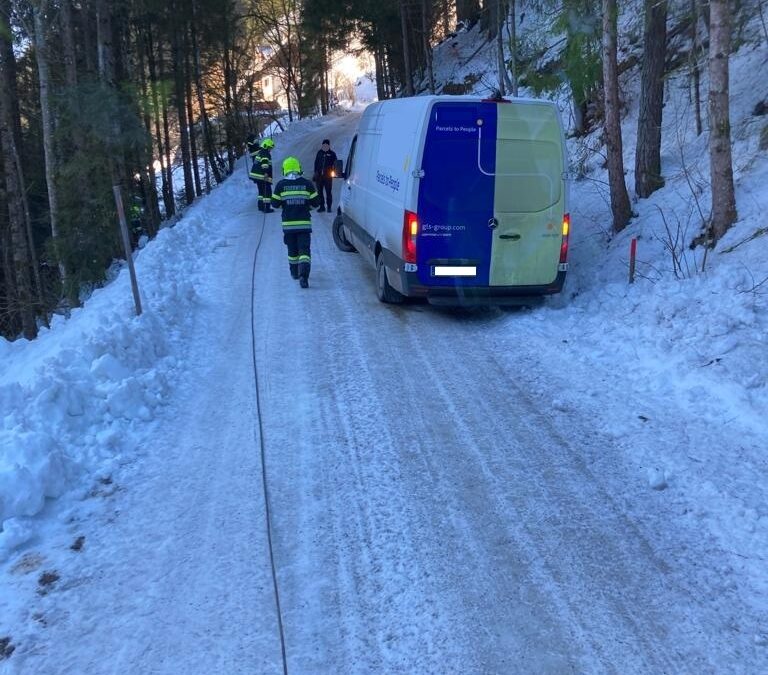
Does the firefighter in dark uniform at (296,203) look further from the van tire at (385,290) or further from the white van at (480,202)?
the white van at (480,202)

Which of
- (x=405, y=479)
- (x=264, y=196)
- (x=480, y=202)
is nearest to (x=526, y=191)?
(x=480, y=202)

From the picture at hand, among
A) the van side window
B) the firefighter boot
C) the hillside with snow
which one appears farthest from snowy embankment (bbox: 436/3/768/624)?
the van side window

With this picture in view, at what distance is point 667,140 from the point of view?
12.1 m

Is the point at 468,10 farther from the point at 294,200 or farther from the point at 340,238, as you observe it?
the point at 294,200

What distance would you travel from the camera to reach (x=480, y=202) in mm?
A: 7609

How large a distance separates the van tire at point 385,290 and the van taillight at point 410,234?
0.93 m

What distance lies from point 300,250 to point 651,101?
5.62 m

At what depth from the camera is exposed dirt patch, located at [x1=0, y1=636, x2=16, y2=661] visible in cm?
306

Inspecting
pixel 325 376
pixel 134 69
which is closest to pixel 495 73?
pixel 134 69

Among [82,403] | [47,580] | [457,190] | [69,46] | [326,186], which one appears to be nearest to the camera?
[47,580]

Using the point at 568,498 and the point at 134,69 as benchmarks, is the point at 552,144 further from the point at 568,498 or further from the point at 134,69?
the point at 134,69

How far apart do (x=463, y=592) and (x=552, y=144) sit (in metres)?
5.63

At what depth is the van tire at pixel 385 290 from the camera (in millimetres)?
8695

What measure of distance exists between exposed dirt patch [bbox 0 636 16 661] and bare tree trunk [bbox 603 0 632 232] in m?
8.96
